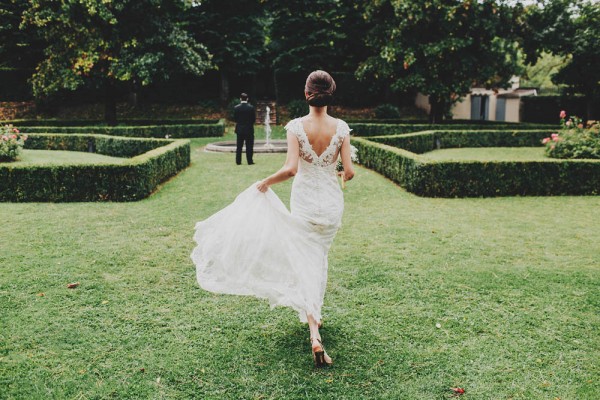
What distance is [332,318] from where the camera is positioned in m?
4.54

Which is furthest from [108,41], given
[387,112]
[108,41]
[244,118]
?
[387,112]

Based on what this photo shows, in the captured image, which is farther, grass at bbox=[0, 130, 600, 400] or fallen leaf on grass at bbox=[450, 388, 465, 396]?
grass at bbox=[0, 130, 600, 400]

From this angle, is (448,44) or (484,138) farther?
(448,44)

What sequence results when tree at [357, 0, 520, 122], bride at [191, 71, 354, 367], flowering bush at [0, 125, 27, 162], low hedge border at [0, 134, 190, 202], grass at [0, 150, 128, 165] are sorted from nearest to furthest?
bride at [191, 71, 354, 367]
low hedge border at [0, 134, 190, 202]
flowering bush at [0, 125, 27, 162]
grass at [0, 150, 128, 165]
tree at [357, 0, 520, 122]

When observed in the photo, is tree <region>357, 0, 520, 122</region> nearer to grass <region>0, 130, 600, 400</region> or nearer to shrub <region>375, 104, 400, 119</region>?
shrub <region>375, 104, 400, 119</region>

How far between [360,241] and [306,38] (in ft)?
84.4

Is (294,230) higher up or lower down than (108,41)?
lower down

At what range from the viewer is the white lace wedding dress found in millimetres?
3760

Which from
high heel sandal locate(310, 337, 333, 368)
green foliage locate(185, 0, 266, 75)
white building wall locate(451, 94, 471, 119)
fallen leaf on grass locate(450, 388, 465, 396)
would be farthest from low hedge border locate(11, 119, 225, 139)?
white building wall locate(451, 94, 471, 119)

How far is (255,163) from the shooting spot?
47.9 ft

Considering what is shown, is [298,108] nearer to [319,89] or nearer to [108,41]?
[108,41]

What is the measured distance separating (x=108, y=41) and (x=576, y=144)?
1843 centimetres

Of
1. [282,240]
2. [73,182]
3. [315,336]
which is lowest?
[315,336]

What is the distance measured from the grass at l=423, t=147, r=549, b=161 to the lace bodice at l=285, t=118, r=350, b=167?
12920mm
